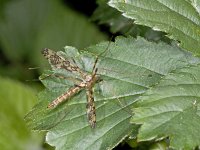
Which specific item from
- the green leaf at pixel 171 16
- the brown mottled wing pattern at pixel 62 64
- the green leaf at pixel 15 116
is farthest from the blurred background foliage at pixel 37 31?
the green leaf at pixel 171 16

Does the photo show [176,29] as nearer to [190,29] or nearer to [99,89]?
[190,29]

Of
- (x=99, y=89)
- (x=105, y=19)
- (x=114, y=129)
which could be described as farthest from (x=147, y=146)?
(x=105, y=19)

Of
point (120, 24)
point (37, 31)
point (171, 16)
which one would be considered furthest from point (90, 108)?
point (37, 31)

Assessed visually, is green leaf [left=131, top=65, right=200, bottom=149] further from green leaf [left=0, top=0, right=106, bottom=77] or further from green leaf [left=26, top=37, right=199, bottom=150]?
green leaf [left=0, top=0, right=106, bottom=77]

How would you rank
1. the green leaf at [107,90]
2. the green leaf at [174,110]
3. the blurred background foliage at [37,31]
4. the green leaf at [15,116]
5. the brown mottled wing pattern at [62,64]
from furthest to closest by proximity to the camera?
the blurred background foliage at [37,31] < the green leaf at [15,116] < the brown mottled wing pattern at [62,64] < the green leaf at [107,90] < the green leaf at [174,110]

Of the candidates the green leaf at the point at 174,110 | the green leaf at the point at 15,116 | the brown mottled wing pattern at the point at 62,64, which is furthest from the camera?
the green leaf at the point at 15,116

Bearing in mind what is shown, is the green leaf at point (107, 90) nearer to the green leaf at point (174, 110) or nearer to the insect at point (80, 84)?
the insect at point (80, 84)

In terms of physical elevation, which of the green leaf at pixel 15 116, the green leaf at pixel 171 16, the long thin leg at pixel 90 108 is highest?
the green leaf at pixel 171 16
